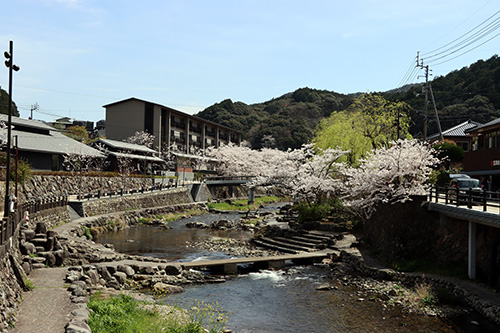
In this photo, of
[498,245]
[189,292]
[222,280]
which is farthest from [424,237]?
[189,292]

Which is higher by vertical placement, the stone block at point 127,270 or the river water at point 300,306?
the stone block at point 127,270

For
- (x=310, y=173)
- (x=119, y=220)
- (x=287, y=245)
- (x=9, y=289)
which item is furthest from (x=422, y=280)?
(x=119, y=220)

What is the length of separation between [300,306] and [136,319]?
804 cm

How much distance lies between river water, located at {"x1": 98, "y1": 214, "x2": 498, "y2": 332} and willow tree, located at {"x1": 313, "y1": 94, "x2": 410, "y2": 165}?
17.9m

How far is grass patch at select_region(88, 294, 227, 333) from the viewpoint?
1129 centimetres

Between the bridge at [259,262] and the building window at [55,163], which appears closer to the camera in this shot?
the bridge at [259,262]

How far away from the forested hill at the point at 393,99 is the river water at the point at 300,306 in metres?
27.7

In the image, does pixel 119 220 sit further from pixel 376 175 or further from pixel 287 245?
pixel 376 175

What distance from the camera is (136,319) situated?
1211 centimetres

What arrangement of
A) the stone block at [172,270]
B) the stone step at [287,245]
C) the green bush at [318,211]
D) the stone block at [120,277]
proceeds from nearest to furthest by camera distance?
the stone block at [120,277]
the stone block at [172,270]
the stone step at [287,245]
the green bush at [318,211]

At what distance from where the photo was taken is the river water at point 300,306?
14883 millimetres

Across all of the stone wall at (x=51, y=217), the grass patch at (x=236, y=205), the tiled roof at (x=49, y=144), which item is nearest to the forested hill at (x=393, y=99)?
the grass patch at (x=236, y=205)

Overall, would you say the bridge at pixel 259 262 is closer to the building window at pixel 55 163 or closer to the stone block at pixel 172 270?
the stone block at pixel 172 270

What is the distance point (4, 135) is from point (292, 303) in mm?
33223
